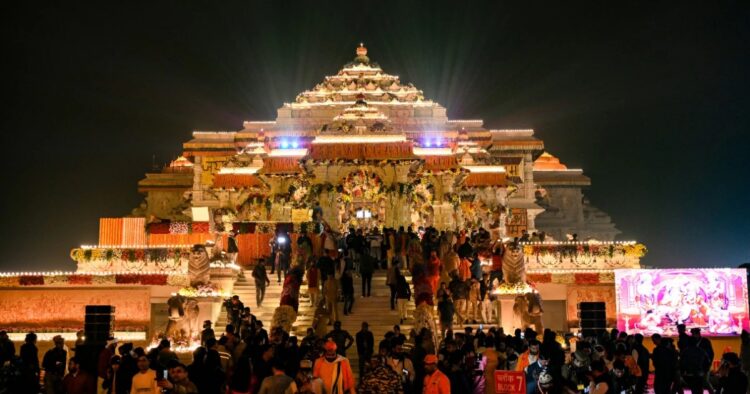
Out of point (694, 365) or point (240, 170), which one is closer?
point (694, 365)

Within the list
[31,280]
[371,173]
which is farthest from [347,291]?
[371,173]

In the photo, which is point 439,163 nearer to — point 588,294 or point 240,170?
point 240,170

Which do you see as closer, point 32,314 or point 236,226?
point 32,314

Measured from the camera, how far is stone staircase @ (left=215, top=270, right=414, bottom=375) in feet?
69.6

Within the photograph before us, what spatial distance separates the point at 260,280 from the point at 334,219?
562 inches

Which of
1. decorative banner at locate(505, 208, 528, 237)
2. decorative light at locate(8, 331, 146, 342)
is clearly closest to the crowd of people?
decorative light at locate(8, 331, 146, 342)

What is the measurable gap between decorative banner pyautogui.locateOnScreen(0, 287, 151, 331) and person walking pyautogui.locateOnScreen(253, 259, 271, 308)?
19.0ft

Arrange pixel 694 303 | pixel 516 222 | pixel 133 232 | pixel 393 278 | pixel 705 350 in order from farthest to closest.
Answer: pixel 516 222, pixel 133 232, pixel 694 303, pixel 393 278, pixel 705 350

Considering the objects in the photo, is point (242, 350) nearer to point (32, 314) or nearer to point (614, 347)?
point (614, 347)

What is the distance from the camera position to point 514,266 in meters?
22.4

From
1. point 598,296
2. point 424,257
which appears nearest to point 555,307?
point 598,296

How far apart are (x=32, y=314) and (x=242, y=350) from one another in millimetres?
16528

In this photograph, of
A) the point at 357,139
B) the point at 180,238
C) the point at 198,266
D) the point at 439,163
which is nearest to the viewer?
the point at 198,266

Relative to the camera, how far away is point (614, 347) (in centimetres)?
1479
